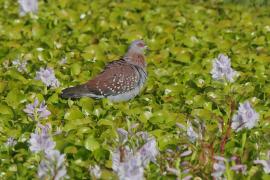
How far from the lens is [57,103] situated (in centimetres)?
686

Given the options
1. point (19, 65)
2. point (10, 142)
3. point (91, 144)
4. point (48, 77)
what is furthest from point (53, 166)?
point (19, 65)

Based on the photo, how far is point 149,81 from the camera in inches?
304

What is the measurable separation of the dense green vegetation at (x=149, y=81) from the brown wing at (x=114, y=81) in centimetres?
13

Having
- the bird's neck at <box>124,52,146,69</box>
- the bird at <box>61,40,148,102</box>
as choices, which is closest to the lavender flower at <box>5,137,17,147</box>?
the bird at <box>61,40,148,102</box>

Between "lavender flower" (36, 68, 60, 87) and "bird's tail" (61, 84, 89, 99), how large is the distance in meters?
0.40

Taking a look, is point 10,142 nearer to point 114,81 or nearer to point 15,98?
point 15,98

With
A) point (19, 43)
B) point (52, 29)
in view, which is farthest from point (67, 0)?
point (19, 43)

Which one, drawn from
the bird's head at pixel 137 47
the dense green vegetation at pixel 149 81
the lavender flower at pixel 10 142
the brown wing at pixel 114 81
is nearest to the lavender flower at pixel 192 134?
the dense green vegetation at pixel 149 81

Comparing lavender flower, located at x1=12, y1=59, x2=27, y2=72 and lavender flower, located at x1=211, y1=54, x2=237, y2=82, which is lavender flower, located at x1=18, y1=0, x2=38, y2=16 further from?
lavender flower, located at x1=211, y1=54, x2=237, y2=82

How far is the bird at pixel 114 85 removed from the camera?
690 cm

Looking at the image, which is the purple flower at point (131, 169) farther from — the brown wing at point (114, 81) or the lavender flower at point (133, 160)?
the brown wing at point (114, 81)

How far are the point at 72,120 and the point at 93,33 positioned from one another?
3936mm

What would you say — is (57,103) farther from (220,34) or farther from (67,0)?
(67,0)

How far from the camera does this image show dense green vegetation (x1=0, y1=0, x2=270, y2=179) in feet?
16.3
